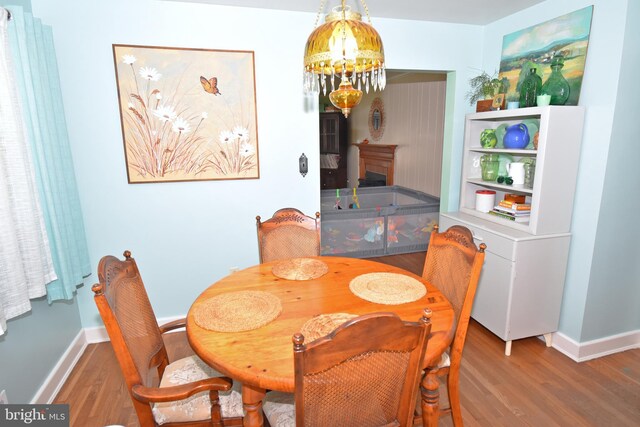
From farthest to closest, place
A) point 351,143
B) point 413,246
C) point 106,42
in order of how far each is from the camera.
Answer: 1. point 351,143
2. point 413,246
3. point 106,42

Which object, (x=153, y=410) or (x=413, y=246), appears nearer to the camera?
(x=153, y=410)

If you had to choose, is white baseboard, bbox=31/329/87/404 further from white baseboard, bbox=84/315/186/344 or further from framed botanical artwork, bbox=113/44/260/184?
framed botanical artwork, bbox=113/44/260/184

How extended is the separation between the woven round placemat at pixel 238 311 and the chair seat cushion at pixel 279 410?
327mm

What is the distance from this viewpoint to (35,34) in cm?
204

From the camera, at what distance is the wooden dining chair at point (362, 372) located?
2.99ft

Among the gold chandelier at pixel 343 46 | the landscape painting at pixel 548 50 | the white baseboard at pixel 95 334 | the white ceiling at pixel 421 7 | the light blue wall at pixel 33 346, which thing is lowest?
the white baseboard at pixel 95 334

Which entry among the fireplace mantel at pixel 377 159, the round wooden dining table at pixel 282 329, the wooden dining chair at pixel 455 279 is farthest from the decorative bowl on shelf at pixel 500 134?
the fireplace mantel at pixel 377 159

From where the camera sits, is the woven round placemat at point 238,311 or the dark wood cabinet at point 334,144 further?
the dark wood cabinet at point 334,144

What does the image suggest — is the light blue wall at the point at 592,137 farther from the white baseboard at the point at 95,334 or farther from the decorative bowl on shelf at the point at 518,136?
the white baseboard at the point at 95,334

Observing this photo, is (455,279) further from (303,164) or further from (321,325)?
(303,164)

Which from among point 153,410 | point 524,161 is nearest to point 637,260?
point 524,161

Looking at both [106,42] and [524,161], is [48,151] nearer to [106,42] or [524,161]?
[106,42]

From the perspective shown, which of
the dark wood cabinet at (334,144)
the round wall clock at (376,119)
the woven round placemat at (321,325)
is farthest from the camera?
the dark wood cabinet at (334,144)

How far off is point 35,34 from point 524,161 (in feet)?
10.8
